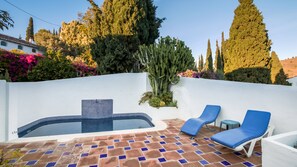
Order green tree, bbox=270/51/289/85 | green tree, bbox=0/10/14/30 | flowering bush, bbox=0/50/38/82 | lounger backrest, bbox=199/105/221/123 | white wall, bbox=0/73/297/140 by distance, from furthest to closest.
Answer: green tree, bbox=270/51/289/85 < flowering bush, bbox=0/50/38/82 < lounger backrest, bbox=199/105/221/123 < white wall, bbox=0/73/297/140 < green tree, bbox=0/10/14/30

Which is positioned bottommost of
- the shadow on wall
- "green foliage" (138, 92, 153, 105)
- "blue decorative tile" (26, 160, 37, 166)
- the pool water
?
the pool water

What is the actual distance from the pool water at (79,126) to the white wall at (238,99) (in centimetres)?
240

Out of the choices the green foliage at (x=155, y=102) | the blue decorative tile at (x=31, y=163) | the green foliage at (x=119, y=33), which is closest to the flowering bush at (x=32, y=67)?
the green foliage at (x=119, y=33)

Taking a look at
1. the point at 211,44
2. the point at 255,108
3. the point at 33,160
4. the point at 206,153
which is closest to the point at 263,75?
the point at 255,108

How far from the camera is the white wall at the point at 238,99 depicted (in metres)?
4.37

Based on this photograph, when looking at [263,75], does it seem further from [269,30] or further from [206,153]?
[206,153]

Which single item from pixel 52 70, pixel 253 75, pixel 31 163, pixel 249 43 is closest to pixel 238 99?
pixel 253 75

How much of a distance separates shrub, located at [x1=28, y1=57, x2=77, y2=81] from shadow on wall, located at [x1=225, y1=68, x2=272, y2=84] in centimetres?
1131

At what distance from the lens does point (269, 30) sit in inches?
420

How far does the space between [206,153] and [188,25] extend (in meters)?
11.6

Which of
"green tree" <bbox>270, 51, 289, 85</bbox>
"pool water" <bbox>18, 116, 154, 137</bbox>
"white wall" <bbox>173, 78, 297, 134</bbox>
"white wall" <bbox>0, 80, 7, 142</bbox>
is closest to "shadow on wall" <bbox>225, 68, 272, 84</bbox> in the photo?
"green tree" <bbox>270, 51, 289, 85</bbox>

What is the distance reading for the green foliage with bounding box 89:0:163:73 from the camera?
10.8 metres

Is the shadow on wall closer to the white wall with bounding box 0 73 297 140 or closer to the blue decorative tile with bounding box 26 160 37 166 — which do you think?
the white wall with bounding box 0 73 297 140

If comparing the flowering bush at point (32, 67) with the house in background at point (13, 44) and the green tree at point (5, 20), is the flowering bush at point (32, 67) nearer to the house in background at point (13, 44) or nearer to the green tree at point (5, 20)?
the green tree at point (5, 20)
